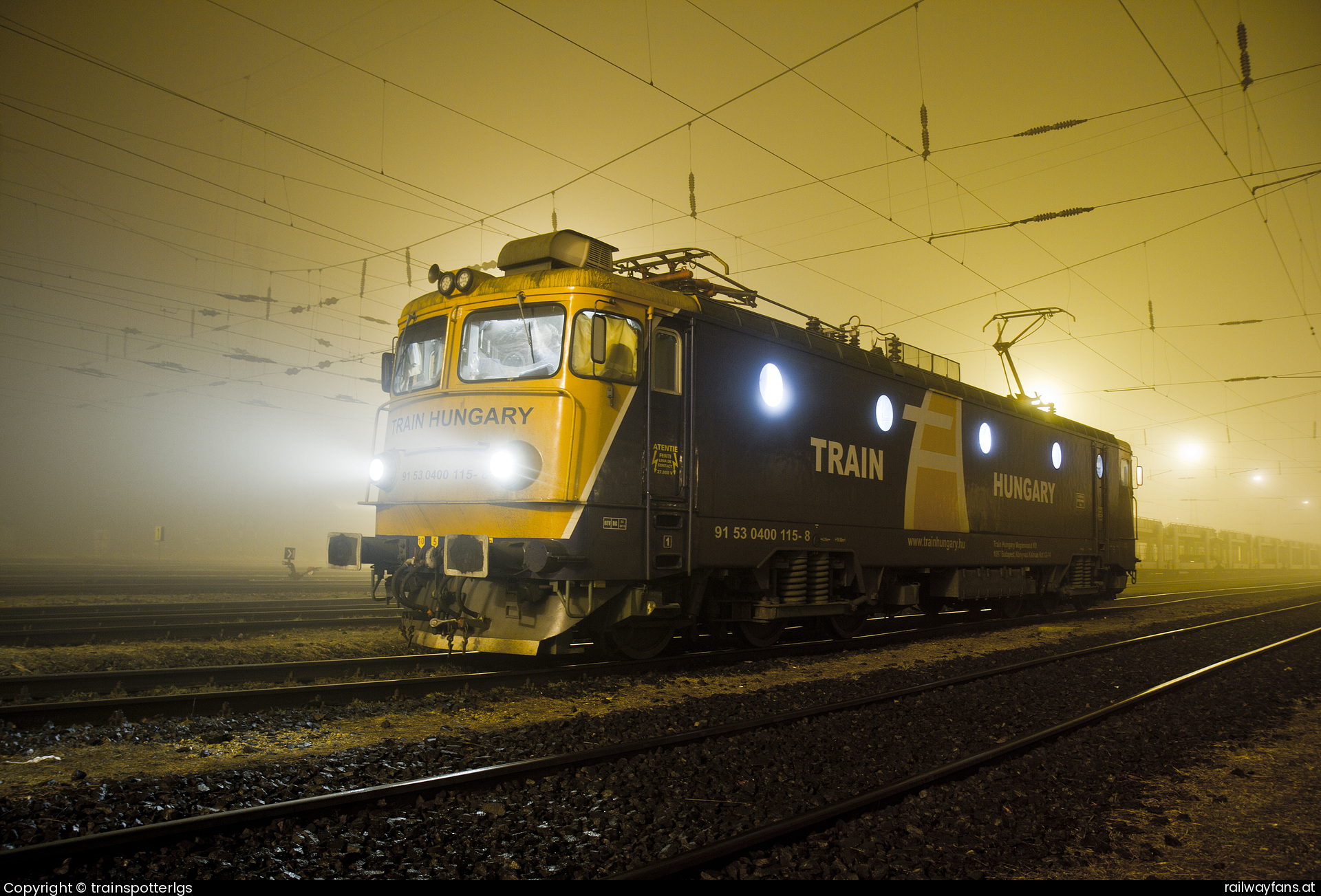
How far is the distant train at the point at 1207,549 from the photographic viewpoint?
58.0m

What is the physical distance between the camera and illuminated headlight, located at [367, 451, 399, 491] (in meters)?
8.32

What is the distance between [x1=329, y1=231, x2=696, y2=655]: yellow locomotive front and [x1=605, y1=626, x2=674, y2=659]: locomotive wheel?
658 millimetres

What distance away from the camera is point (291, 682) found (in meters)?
7.21

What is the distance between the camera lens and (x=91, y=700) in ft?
18.8

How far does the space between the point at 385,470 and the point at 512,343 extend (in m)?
2.06

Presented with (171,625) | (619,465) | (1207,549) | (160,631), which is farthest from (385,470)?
(1207,549)

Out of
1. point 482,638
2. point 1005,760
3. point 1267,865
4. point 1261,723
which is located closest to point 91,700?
point 482,638

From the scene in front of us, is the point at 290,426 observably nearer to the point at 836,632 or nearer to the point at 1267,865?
the point at 836,632

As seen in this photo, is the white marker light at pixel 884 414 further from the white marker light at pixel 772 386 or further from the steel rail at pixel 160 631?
the steel rail at pixel 160 631

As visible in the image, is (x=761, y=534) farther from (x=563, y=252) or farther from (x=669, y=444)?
(x=563, y=252)

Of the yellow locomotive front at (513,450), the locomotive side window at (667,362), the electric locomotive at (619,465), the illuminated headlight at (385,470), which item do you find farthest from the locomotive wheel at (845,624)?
the illuminated headlight at (385,470)

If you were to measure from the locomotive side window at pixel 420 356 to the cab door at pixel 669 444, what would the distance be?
2256 mm

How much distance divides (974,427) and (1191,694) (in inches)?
230

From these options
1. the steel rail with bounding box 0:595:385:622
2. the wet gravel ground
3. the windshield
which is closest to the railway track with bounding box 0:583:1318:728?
the wet gravel ground
